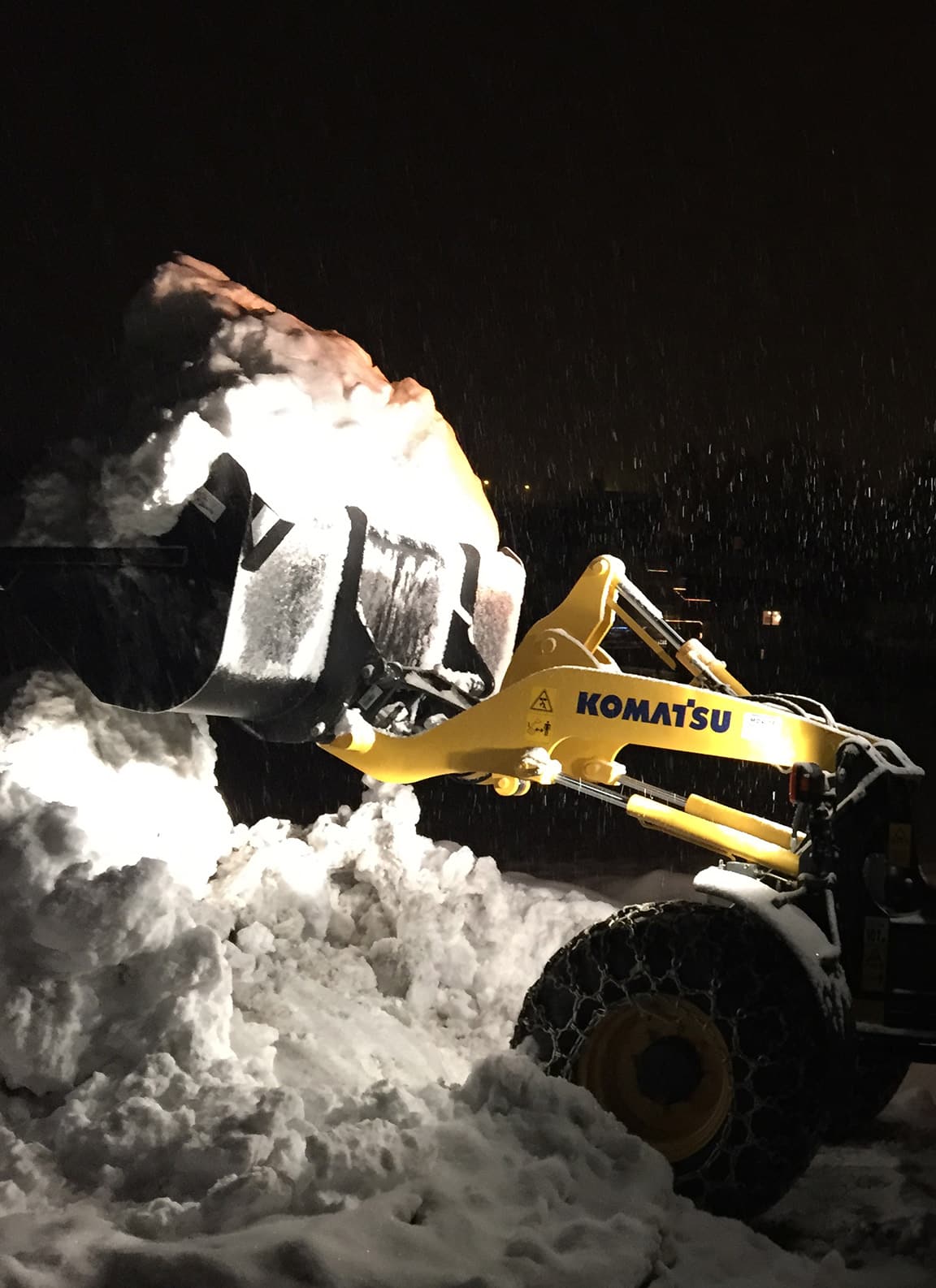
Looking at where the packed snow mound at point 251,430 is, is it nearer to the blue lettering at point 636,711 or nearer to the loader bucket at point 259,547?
the loader bucket at point 259,547

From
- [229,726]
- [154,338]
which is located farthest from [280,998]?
[229,726]

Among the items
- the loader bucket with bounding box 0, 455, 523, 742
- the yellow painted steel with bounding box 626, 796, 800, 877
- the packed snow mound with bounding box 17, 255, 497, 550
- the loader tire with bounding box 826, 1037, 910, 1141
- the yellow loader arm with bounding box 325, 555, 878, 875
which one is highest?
the packed snow mound with bounding box 17, 255, 497, 550

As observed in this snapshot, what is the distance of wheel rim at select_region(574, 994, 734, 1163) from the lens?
371 cm

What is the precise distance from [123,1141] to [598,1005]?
1414 mm

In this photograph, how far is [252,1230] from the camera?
123 inches

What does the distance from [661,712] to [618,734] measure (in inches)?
7.1

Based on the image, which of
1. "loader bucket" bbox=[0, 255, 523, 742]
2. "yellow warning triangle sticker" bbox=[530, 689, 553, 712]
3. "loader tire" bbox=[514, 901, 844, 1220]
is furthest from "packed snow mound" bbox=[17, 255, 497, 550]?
"loader tire" bbox=[514, 901, 844, 1220]

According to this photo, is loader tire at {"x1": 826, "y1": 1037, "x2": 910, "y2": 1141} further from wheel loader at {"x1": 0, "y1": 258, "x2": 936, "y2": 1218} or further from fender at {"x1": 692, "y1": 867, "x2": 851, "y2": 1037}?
fender at {"x1": 692, "y1": 867, "x2": 851, "y2": 1037}

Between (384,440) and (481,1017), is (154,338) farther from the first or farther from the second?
(481,1017)

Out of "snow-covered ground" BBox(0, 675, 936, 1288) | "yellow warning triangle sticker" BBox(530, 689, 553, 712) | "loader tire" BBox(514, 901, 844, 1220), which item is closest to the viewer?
"snow-covered ground" BBox(0, 675, 936, 1288)

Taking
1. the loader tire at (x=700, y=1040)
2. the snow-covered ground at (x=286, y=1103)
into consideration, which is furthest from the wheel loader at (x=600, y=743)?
the snow-covered ground at (x=286, y=1103)

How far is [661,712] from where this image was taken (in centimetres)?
436

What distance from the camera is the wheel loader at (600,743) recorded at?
365 centimetres

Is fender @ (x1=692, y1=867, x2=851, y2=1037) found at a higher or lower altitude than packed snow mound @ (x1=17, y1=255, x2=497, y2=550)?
lower
